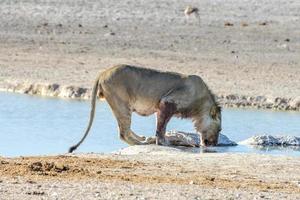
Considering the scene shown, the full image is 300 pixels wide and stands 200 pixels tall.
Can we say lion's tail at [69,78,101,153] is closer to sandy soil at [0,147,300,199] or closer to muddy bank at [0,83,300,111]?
sandy soil at [0,147,300,199]

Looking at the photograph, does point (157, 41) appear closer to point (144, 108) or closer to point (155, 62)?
point (155, 62)

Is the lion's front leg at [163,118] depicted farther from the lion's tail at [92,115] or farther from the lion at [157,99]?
the lion's tail at [92,115]

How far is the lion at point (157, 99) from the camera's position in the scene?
15.3 meters

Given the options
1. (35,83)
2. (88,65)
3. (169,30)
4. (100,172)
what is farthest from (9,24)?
(100,172)

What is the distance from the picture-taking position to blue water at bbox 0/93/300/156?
49.4 ft

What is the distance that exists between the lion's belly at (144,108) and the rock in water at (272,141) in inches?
50.1

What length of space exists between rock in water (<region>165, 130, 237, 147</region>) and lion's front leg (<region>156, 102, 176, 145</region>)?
128 mm

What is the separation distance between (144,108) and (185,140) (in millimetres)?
681

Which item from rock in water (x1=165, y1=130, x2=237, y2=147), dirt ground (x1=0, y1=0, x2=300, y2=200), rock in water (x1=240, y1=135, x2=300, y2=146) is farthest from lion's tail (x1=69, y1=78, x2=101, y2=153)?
rock in water (x1=240, y1=135, x2=300, y2=146)

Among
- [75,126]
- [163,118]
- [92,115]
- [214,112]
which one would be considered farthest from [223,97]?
[92,115]

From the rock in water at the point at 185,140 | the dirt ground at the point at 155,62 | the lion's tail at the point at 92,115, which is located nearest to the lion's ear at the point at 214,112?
the rock in water at the point at 185,140

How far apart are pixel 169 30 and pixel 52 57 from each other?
20.5ft

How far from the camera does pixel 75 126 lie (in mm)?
17031

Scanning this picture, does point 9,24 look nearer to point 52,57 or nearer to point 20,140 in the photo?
point 52,57
